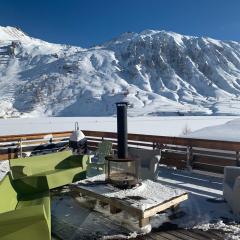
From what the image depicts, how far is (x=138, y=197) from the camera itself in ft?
14.6

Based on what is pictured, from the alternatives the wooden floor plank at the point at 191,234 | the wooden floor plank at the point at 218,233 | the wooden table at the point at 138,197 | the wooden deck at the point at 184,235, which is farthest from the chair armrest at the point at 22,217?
the wooden floor plank at the point at 218,233

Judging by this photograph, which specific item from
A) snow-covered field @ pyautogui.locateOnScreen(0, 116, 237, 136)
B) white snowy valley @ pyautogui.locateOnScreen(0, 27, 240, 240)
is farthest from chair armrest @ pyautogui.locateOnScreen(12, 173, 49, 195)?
white snowy valley @ pyautogui.locateOnScreen(0, 27, 240, 240)

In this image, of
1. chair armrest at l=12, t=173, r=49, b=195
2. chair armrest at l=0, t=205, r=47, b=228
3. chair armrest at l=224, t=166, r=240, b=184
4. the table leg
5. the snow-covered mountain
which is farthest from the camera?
the snow-covered mountain

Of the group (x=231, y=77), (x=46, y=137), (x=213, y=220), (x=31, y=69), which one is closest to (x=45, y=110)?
(x=31, y=69)

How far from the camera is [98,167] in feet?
24.7

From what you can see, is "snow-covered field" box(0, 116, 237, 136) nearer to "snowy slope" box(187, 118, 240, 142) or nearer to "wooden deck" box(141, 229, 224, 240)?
"snowy slope" box(187, 118, 240, 142)

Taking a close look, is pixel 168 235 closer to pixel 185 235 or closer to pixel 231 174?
pixel 185 235

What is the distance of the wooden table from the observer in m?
4.16

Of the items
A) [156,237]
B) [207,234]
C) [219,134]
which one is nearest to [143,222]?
[156,237]

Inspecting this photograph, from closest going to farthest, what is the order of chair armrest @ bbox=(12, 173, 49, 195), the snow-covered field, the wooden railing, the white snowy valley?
1. chair armrest @ bbox=(12, 173, 49, 195)
2. the wooden railing
3. the snow-covered field
4. the white snowy valley

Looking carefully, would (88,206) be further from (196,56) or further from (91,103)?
(196,56)

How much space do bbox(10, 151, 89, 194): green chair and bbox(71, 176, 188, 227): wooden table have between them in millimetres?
499

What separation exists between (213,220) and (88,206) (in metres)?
1.83

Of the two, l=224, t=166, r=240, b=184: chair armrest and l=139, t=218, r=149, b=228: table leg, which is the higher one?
l=224, t=166, r=240, b=184: chair armrest
